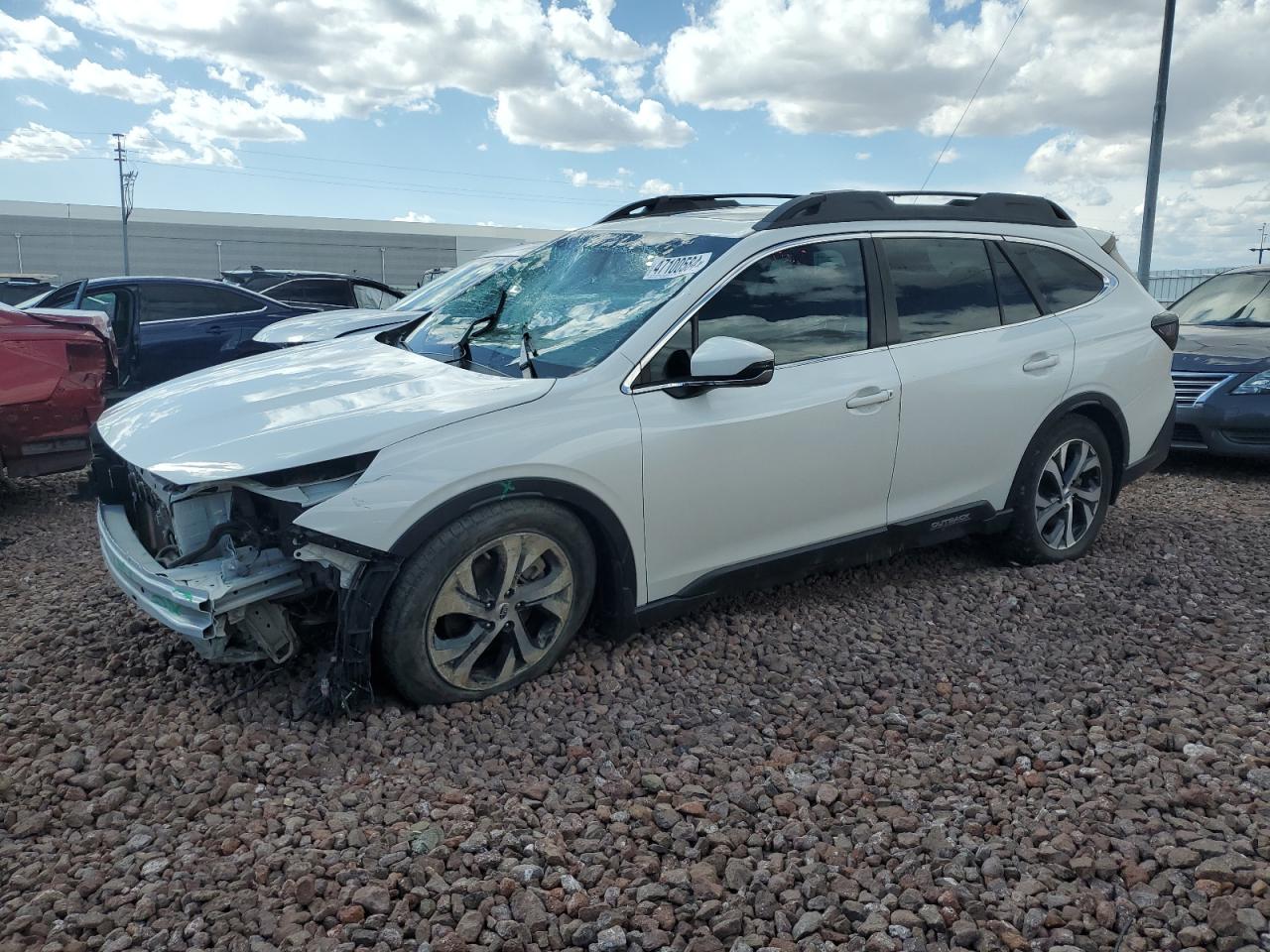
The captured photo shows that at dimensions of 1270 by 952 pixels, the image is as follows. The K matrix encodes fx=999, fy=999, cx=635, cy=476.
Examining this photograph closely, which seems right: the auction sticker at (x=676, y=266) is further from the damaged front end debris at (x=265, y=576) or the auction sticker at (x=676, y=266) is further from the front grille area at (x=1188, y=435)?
the front grille area at (x=1188, y=435)

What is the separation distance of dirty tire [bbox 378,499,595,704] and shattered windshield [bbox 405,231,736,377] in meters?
0.63

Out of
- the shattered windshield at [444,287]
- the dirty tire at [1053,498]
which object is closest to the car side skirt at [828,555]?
the dirty tire at [1053,498]

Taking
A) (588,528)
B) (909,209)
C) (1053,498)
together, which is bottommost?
(1053,498)

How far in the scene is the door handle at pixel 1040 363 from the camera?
15.4 ft

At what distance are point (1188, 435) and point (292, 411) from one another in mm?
7055

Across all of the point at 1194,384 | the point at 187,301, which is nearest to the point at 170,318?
the point at 187,301

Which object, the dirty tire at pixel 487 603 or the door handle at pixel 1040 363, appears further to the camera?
the door handle at pixel 1040 363

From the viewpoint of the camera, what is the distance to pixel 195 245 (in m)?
64.9

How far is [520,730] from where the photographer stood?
3375 mm

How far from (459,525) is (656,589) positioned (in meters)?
0.86

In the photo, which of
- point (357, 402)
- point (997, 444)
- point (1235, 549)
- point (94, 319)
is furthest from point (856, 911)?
point (94, 319)

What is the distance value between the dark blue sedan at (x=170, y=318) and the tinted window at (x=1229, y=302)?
8629 mm

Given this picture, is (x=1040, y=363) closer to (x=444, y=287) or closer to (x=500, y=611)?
(x=500, y=611)

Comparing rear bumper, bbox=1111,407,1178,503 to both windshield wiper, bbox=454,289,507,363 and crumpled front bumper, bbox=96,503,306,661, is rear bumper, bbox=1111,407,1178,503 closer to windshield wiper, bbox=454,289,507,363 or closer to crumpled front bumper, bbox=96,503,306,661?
windshield wiper, bbox=454,289,507,363
